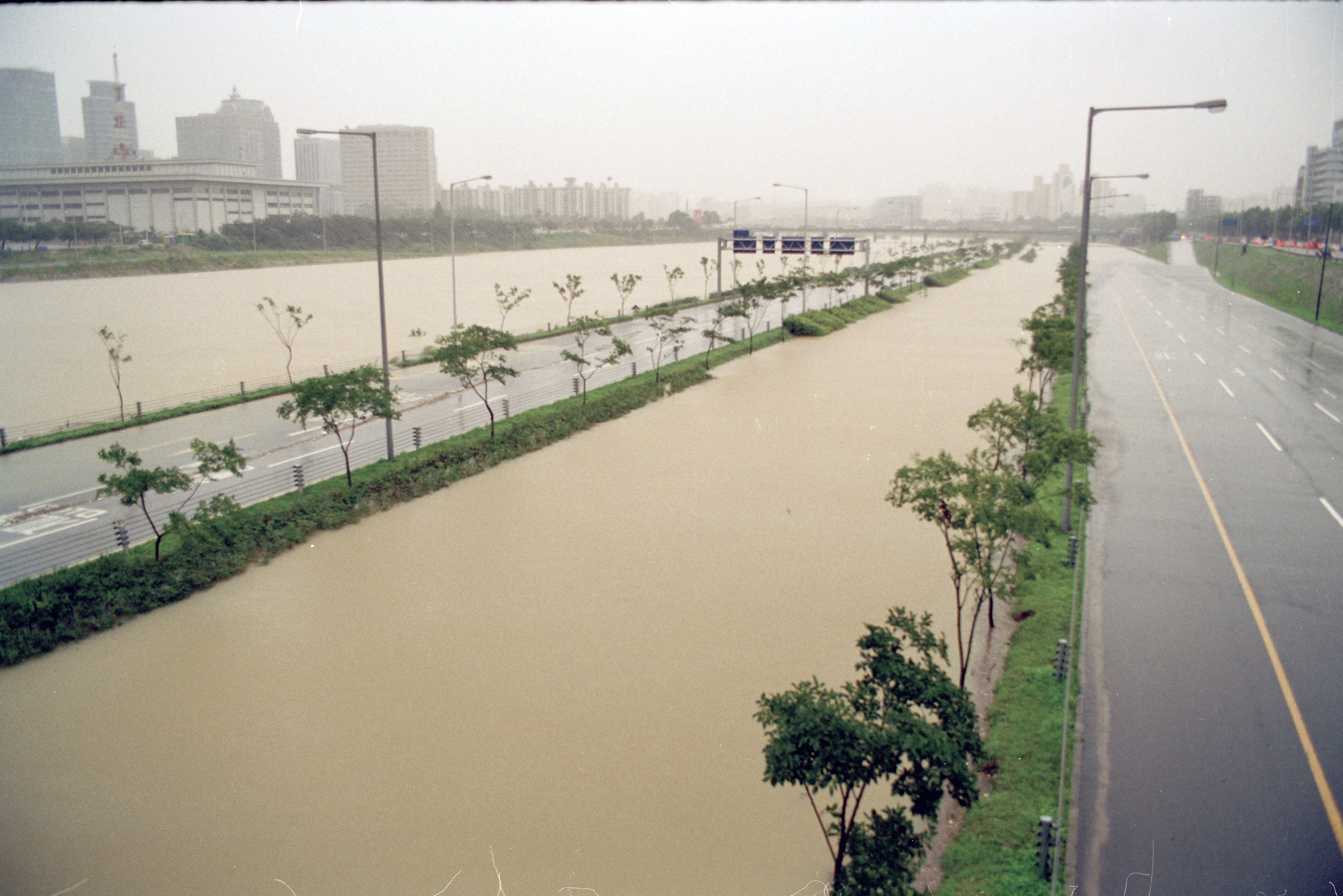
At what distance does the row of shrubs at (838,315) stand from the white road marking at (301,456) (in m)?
19.7

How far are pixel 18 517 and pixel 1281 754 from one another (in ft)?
46.9

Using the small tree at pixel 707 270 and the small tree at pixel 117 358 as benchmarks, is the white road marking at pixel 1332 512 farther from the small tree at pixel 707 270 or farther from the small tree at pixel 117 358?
the small tree at pixel 707 270

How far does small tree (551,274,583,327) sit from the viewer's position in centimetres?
2928

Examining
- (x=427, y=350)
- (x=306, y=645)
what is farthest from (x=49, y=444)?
(x=306, y=645)

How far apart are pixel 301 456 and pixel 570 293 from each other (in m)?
35.4

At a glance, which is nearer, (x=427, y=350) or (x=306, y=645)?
(x=306, y=645)

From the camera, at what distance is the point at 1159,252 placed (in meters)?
87.1

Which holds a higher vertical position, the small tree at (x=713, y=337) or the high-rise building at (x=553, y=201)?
the high-rise building at (x=553, y=201)

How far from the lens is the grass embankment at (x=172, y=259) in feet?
146

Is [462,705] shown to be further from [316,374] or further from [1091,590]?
[316,374]

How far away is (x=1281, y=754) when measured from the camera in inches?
267

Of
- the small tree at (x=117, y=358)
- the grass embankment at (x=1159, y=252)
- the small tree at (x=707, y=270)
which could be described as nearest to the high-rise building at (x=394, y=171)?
the small tree at (x=707, y=270)

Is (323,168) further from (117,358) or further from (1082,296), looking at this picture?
(1082,296)

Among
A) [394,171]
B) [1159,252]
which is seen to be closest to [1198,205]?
[1159,252]
